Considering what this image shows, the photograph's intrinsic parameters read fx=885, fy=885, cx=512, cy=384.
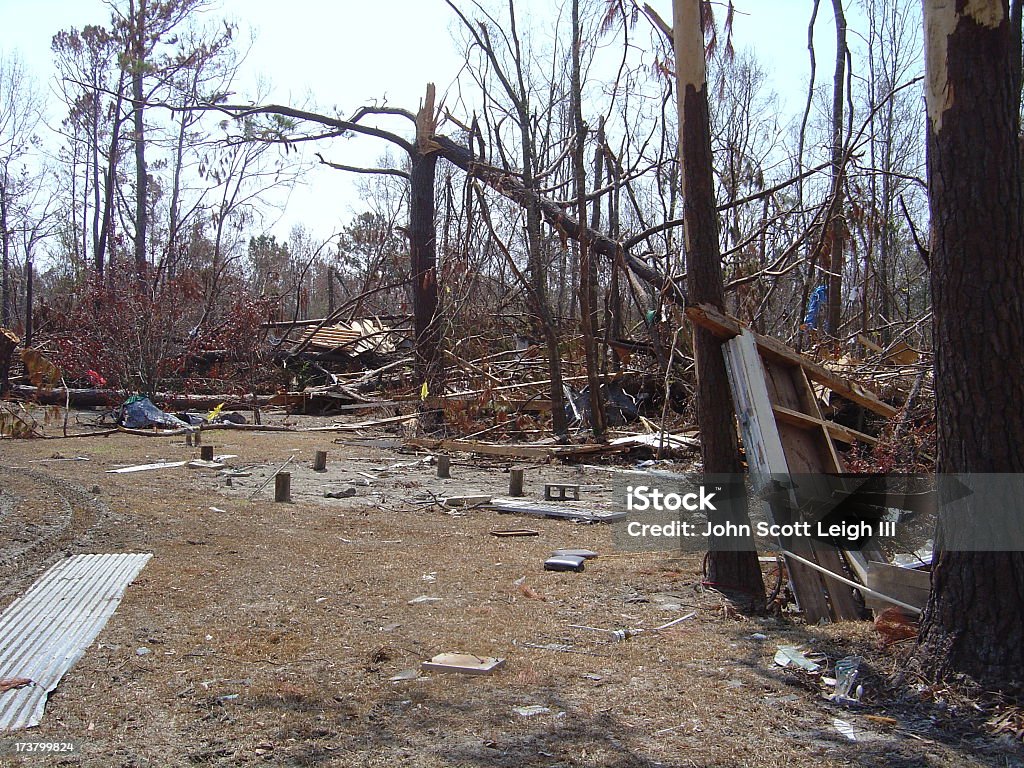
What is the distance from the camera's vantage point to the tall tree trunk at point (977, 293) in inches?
138

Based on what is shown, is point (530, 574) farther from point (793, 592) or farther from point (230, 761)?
point (230, 761)

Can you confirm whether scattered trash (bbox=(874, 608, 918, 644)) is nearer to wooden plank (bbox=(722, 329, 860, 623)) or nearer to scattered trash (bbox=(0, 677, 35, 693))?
wooden plank (bbox=(722, 329, 860, 623))

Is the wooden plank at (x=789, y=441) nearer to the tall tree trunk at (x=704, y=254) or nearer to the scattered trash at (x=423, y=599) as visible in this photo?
the tall tree trunk at (x=704, y=254)

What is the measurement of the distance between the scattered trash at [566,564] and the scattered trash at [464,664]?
202 centimetres

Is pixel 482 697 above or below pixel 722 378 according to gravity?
below

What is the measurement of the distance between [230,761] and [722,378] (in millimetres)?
3823

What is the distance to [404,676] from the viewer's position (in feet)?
13.1

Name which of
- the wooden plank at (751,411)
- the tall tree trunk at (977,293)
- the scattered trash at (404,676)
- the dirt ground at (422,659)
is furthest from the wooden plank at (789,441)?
the scattered trash at (404,676)

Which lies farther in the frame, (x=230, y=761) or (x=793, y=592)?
(x=793, y=592)

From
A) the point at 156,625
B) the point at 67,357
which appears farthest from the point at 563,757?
the point at 67,357

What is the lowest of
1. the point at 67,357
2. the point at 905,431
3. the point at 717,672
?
the point at 717,672

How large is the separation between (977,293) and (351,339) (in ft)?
68.5

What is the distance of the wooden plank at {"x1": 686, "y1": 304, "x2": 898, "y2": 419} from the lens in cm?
550

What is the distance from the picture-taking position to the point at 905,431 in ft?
Result: 26.1
